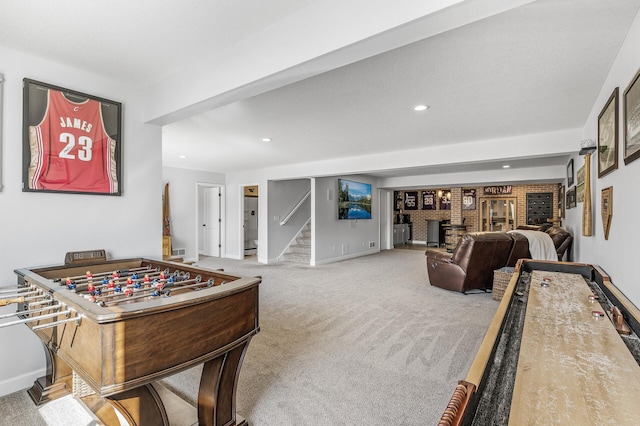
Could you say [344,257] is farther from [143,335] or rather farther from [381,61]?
[143,335]

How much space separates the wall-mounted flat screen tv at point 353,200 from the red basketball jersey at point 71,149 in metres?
5.64

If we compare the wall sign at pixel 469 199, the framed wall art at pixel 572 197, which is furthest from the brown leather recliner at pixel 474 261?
the wall sign at pixel 469 199

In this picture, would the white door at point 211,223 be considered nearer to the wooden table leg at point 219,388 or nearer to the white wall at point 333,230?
the white wall at point 333,230

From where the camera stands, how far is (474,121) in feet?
12.3

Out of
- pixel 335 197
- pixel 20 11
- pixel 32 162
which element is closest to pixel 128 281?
pixel 32 162

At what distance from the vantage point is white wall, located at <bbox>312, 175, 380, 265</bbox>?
7.22 m

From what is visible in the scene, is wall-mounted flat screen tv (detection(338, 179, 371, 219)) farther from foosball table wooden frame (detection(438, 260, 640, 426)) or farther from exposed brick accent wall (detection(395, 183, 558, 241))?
foosball table wooden frame (detection(438, 260, 640, 426))

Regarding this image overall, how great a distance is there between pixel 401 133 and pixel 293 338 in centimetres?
293

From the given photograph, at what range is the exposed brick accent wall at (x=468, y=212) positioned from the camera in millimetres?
9812

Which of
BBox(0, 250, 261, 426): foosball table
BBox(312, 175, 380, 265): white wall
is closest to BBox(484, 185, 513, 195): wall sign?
BBox(312, 175, 380, 265): white wall

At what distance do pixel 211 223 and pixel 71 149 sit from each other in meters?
6.34

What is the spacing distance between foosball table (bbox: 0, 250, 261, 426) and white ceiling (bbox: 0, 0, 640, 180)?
137cm

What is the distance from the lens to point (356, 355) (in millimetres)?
2645

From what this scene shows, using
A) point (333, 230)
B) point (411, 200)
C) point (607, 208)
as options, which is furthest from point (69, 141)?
point (411, 200)
